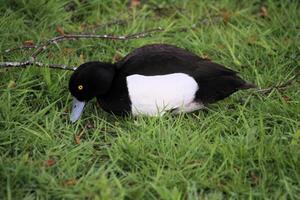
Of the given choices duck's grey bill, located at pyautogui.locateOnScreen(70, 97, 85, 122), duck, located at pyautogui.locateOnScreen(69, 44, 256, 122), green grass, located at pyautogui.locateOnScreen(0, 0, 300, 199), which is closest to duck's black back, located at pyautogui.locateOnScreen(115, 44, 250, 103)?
duck, located at pyautogui.locateOnScreen(69, 44, 256, 122)

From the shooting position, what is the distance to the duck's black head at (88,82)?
2986 millimetres

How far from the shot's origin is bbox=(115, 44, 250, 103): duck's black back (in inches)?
119

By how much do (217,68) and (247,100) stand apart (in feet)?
0.90

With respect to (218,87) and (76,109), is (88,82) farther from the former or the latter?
(218,87)

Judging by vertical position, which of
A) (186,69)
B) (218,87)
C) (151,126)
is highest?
(186,69)

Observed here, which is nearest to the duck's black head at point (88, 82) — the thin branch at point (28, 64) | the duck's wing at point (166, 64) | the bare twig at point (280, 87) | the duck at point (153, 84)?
the duck at point (153, 84)

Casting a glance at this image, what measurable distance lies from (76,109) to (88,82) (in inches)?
7.4

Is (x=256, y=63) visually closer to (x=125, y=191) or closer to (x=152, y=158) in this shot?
(x=152, y=158)

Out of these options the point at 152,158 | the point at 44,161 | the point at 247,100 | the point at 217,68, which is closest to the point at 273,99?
the point at 247,100

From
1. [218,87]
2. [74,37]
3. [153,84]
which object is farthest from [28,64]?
[218,87]

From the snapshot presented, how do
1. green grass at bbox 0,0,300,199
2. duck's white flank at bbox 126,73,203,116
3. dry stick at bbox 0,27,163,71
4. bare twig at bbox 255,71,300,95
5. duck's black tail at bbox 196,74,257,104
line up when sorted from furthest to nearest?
1. bare twig at bbox 255,71,300,95
2. dry stick at bbox 0,27,163,71
3. duck's black tail at bbox 196,74,257,104
4. duck's white flank at bbox 126,73,203,116
5. green grass at bbox 0,0,300,199

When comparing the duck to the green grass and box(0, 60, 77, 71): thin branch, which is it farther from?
box(0, 60, 77, 71): thin branch

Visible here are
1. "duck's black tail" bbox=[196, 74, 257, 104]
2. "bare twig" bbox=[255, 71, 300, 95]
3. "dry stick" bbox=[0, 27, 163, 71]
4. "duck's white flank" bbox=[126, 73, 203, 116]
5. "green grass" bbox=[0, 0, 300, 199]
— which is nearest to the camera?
"green grass" bbox=[0, 0, 300, 199]

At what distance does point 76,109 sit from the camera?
308 cm
